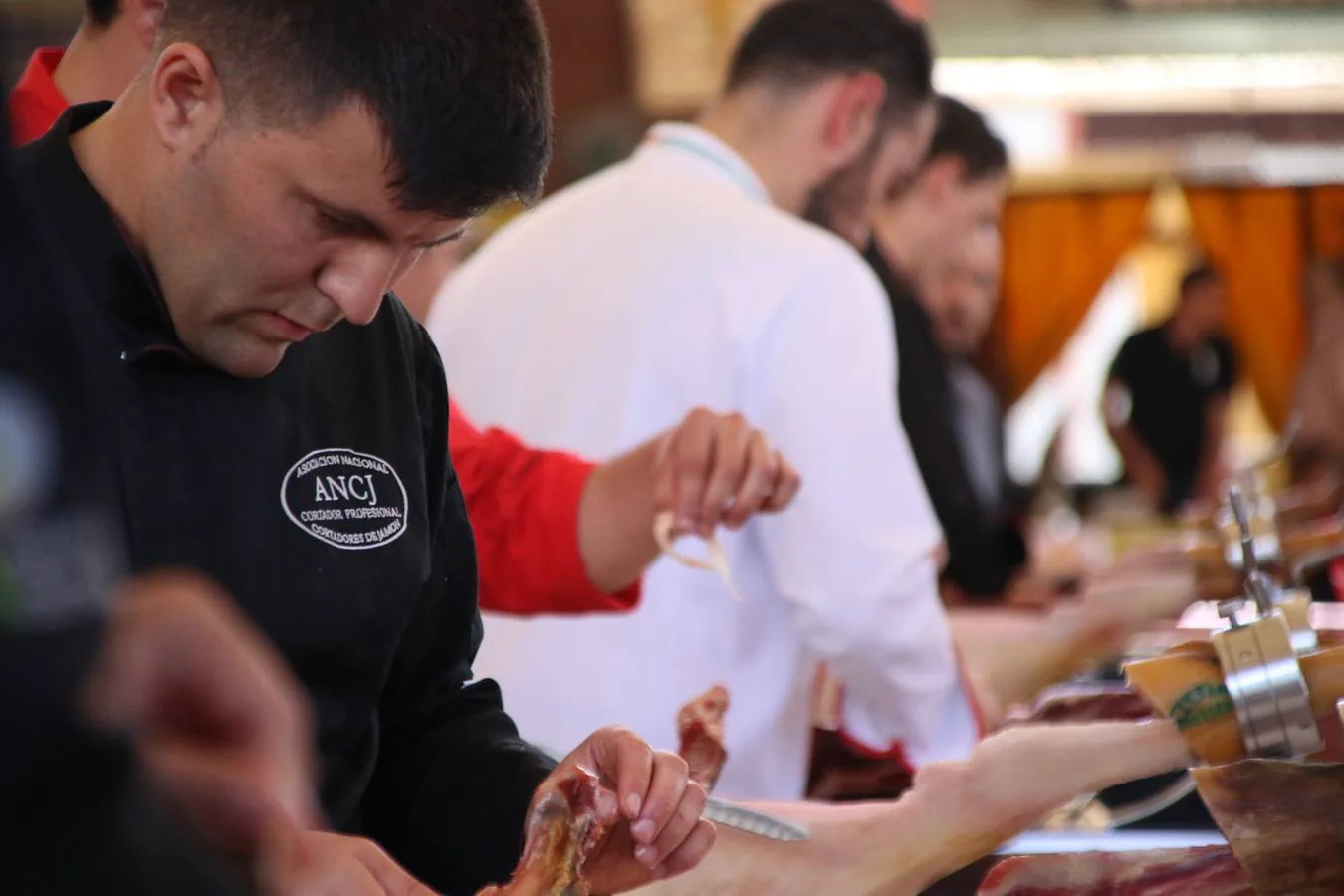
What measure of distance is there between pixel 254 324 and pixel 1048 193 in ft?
29.1

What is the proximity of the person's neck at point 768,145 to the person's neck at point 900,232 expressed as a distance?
98cm

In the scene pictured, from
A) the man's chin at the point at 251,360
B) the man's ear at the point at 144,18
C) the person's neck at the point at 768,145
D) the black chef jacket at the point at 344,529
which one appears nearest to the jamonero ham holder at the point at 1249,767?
the black chef jacket at the point at 344,529

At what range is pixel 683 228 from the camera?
208cm

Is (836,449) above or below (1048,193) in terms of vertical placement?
above

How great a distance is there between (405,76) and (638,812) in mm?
416

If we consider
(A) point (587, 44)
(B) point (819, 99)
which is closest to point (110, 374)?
(B) point (819, 99)

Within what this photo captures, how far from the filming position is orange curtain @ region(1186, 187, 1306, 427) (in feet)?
31.4

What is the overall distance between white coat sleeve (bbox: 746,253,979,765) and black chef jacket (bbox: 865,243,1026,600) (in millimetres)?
883

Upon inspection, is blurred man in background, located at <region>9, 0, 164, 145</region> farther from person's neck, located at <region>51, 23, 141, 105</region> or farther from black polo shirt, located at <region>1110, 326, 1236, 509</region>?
black polo shirt, located at <region>1110, 326, 1236, 509</region>

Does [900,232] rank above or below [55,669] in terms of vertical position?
below

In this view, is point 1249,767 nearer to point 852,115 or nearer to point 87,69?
point 87,69

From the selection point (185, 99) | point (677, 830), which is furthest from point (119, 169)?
point (677, 830)

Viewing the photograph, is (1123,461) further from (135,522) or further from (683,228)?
(135,522)

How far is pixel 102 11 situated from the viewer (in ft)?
4.50
